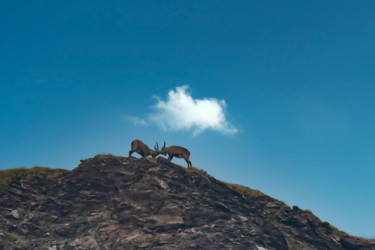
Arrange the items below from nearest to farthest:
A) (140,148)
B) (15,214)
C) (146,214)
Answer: (15,214)
(146,214)
(140,148)

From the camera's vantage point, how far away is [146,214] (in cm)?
3647

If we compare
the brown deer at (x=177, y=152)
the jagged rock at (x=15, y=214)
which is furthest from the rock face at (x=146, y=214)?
the brown deer at (x=177, y=152)

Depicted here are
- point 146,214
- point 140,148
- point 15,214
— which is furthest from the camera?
point 140,148

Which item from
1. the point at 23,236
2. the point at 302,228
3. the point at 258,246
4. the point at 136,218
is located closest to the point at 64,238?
the point at 23,236

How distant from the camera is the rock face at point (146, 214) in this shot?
113ft

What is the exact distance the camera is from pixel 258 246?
119 feet

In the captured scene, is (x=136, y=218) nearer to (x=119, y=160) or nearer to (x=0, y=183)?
(x=119, y=160)

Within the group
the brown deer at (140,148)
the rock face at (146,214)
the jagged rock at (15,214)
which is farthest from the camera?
the brown deer at (140,148)

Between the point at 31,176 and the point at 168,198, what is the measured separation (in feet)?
53.2

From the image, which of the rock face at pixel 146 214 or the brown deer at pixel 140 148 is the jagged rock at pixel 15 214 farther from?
the brown deer at pixel 140 148

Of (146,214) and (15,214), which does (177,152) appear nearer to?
(146,214)

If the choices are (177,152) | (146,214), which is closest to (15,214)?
(146,214)

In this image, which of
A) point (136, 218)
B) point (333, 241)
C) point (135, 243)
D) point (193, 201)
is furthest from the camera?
point (333, 241)

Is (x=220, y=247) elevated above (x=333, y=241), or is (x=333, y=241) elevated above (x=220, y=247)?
(x=333, y=241)
